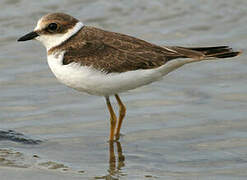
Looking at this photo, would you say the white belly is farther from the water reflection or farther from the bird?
the water reflection

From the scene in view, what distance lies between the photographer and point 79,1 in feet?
54.1

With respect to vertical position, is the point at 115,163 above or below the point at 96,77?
below

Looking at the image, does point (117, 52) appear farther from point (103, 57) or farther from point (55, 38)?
point (55, 38)

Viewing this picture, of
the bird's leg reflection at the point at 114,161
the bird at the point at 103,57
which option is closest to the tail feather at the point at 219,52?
the bird at the point at 103,57

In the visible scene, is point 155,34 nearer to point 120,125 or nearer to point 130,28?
point 130,28

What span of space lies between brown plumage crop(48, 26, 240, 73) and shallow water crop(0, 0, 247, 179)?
3.88ft

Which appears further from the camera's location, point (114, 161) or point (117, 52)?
point (117, 52)

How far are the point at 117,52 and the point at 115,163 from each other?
162 centimetres

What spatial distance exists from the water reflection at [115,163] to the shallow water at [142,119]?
14 mm

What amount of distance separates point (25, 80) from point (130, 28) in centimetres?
389

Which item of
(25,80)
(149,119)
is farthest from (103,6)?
(149,119)

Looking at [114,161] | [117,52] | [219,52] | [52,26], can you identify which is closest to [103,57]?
[117,52]

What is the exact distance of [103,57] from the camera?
875cm

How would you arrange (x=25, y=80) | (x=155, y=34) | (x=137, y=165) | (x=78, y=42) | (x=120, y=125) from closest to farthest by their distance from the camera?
1. (x=137, y=165)
2. (x=78, y=42)
3. (x=120, y=125)
4. (x=25, y=80)
5. (x=155, y=34)
